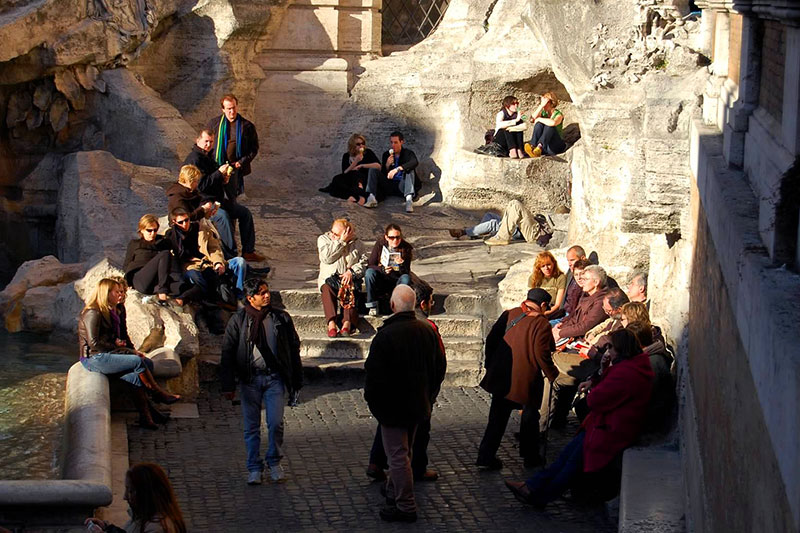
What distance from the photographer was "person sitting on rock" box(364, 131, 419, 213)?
15.5 meters

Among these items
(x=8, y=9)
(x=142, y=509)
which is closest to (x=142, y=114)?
(x=8, y=9)

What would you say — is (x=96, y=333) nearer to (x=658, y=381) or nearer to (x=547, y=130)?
(x=658, y=381)

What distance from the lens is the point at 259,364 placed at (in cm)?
799

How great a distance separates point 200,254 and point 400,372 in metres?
4.16

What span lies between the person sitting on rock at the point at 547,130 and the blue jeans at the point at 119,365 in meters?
7.75

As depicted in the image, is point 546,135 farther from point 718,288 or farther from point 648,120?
point 718,288

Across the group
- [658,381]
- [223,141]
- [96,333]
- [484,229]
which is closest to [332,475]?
[96,333]

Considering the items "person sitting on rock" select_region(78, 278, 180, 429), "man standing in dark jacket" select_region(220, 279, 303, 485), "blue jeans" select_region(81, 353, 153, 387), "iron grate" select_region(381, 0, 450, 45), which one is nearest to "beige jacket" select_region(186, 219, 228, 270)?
"person sitting on rock" select_region(78, 278, 180, 429)

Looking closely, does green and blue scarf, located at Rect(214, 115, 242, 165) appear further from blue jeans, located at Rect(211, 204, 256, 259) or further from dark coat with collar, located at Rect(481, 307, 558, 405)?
dark coat with collar, located at Rect(481, 307, 558, 405)

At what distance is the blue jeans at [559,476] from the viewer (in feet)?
25.0

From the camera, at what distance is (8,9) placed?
1456 centimetres

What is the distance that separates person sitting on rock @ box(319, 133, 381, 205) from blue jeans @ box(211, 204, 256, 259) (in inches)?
108

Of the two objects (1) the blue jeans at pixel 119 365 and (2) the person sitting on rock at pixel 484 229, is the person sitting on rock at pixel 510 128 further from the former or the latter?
(1) the blue jeans at pixel 119 365

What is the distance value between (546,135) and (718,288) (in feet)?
35.1
